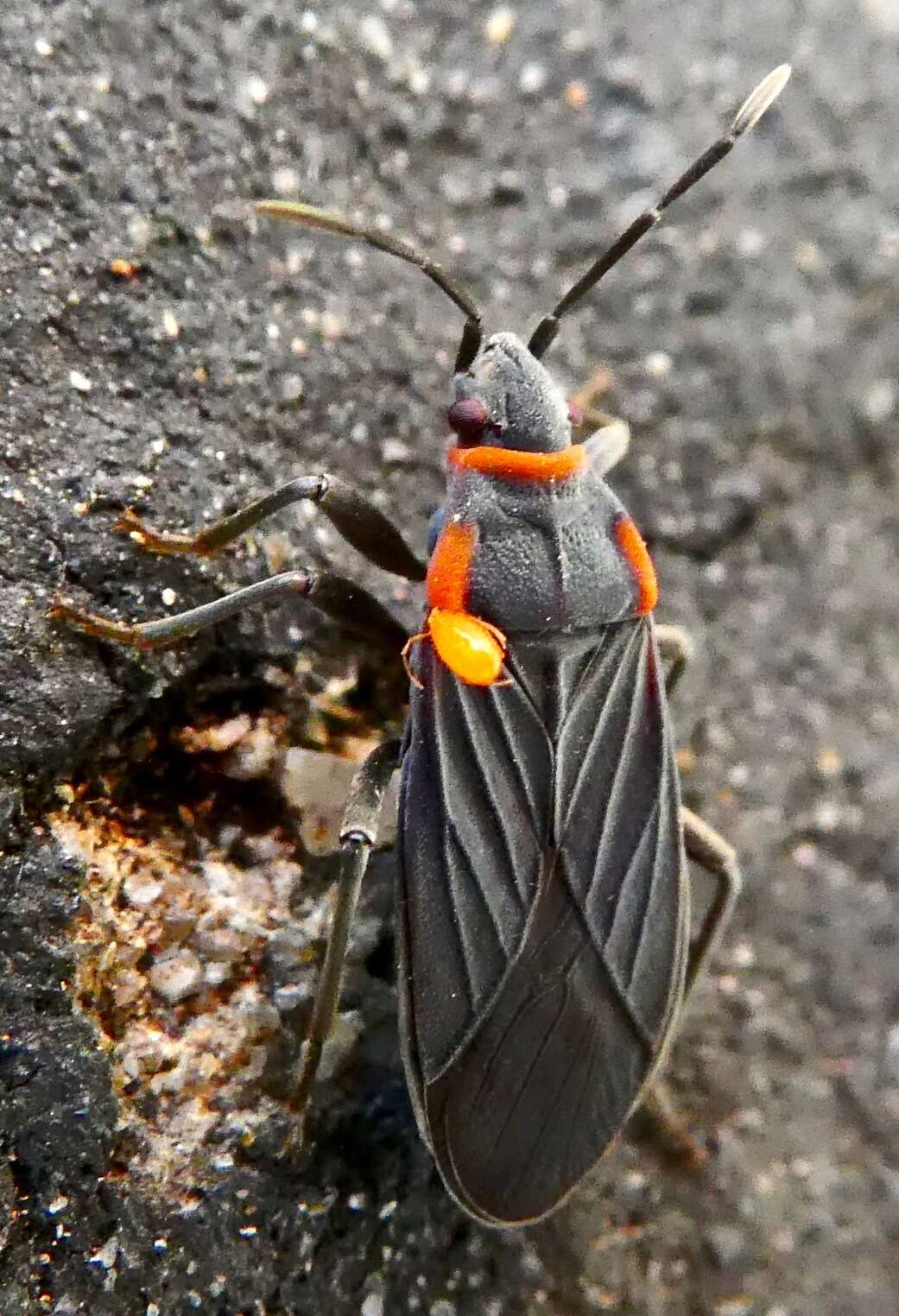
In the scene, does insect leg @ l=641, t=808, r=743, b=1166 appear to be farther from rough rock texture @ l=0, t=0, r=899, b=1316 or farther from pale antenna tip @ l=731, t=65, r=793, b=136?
pale antenna tip @ l=731, t=65, r=793, b=136

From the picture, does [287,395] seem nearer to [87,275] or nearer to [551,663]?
[87,275]

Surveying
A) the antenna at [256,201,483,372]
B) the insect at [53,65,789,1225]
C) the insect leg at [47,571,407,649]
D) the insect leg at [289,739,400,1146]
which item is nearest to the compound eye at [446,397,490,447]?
the insect at [53,65,789,1225]

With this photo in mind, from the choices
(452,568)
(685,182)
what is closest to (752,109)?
(685,182)

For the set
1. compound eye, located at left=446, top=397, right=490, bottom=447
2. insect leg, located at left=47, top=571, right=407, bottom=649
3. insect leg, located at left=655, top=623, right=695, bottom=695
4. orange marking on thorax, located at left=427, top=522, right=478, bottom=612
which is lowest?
insect leg, located at left=655, top=623, right=695, bottom=695

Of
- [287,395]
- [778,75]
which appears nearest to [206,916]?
[287,395]

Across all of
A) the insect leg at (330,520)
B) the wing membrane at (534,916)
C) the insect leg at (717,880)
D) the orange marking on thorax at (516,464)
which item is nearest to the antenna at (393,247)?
the orange marking on thorax at (516,464)

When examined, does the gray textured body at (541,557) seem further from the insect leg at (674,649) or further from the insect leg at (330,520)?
the insect leg at (674,649)

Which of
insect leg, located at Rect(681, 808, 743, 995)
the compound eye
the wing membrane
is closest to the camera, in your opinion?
the wing membrane
